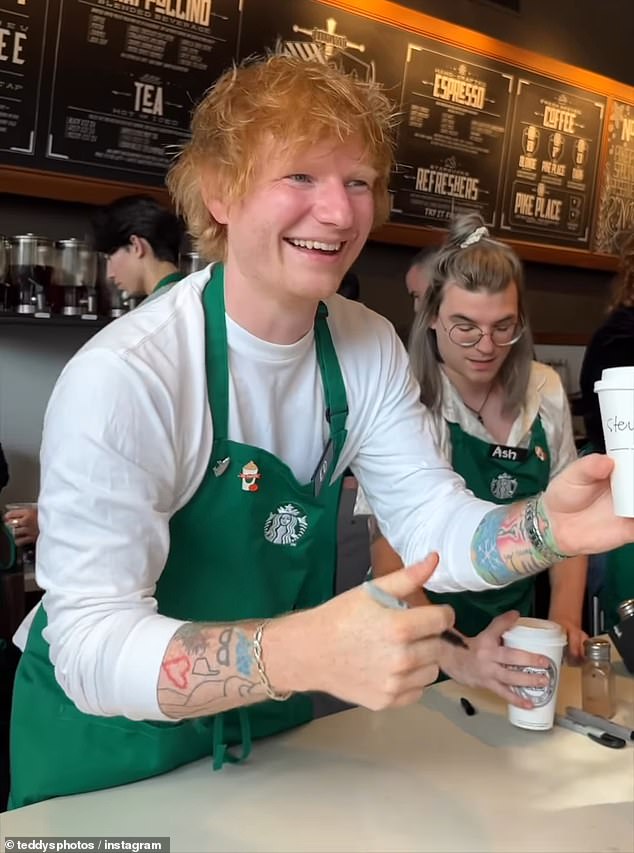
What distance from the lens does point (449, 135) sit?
384 cm

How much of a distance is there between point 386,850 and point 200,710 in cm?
27

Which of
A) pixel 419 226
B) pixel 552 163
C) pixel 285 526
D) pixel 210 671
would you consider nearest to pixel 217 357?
pixel 285 526

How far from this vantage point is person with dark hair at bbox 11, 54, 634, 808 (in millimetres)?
1038

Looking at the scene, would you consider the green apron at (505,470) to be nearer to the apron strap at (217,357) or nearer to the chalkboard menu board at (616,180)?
the apron strap at (217,357)

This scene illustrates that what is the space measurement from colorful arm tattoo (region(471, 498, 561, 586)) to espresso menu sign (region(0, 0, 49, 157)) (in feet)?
6.53

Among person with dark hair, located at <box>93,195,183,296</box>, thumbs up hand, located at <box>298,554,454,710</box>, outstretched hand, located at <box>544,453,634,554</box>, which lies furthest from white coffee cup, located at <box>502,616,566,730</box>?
person with dark hair, located at <box>93,195,183,296</box>

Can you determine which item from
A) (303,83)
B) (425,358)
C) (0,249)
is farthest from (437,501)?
(0,249)

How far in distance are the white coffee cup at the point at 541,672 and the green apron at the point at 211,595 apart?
331 mm

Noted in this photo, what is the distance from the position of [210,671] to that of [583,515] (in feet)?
1.72

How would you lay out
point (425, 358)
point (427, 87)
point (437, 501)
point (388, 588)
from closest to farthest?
point (388, 588), point (437, 501), point (425, 358), point (427, 87)

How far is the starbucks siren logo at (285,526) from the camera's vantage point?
4.48 ft

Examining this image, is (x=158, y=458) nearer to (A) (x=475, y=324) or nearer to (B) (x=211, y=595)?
(B) (x=211, y=595)

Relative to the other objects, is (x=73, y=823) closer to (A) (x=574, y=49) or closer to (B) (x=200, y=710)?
(B) (x=200, y=710)

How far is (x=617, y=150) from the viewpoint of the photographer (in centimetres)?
454
